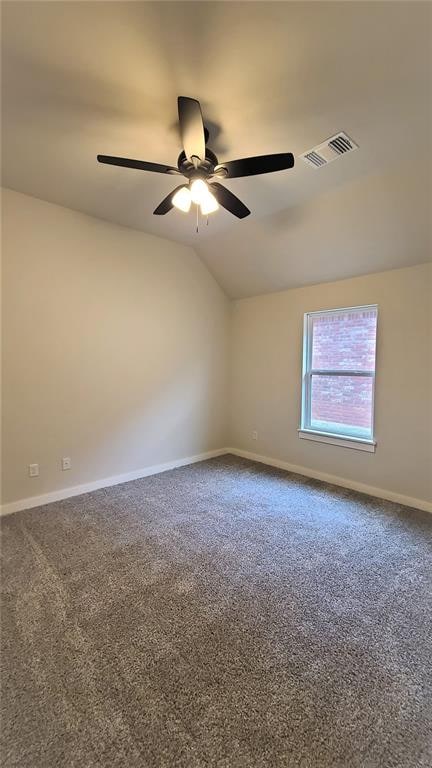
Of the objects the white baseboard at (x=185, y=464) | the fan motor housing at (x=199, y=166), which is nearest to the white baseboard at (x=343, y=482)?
the white baseboard at (x=185, y=464)

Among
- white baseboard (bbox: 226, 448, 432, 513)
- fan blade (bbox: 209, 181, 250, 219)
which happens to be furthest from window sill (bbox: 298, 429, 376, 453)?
fan blade (bbox: 209, 181, 250, 219)

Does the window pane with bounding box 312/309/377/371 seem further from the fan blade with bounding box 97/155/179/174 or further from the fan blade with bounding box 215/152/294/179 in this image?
the fan blade with bounding box 97/155/179/174

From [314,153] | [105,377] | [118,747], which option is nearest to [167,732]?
[118,747]

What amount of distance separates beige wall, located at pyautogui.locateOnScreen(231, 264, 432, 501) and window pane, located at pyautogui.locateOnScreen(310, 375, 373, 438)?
0.56ft

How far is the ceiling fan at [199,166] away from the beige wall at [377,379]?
1.76m

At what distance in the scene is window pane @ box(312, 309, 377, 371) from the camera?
3439mm

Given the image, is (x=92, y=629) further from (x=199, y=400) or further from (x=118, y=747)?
(x=199, y=400)

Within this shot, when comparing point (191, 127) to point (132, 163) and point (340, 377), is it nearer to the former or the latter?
point (132, 163)

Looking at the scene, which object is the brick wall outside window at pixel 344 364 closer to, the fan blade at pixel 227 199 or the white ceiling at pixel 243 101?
the white ceiling at pixel 243 101

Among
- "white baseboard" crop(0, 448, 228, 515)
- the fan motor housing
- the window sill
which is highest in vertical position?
the fan motor housing

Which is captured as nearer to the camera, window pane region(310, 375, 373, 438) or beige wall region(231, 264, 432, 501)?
beige wall region(231, 264, 432, 501)

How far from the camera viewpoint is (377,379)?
131 inches

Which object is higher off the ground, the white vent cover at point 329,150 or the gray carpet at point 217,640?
the white vent cover at point 329,150

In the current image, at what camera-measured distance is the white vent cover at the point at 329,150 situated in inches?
83.2
